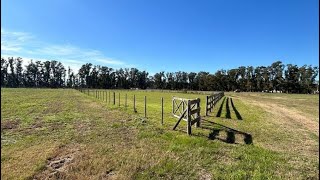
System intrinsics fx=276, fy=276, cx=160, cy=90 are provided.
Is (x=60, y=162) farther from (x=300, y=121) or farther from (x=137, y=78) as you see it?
(x=137, y=78)

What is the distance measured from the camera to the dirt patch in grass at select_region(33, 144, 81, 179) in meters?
6.17

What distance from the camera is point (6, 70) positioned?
5778 inches

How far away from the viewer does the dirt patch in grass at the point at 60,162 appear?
617cm

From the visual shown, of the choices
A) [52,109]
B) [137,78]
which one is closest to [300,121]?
[52,109]

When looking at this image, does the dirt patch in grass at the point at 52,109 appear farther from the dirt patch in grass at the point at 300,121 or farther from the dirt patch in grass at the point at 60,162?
the dirt patch in grass at the point at 300,121

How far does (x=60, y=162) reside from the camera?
711cm

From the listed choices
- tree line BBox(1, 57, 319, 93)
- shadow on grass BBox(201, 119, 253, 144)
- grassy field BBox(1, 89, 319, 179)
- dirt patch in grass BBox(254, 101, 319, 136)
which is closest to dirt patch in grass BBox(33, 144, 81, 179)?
grassy field BBox(1, 89, 319, 179)

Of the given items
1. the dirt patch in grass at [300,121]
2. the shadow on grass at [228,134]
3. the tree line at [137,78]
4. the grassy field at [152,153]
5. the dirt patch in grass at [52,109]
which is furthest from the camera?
the tree line at [137,78]

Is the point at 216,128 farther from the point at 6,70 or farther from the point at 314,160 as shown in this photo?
the point at 6,70

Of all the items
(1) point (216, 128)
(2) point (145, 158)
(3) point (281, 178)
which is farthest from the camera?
(1) point (216, 128)

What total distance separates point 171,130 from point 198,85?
5548 inches

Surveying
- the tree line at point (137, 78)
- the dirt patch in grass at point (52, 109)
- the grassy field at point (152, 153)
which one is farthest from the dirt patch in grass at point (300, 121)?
the tree line at point (137, 78)

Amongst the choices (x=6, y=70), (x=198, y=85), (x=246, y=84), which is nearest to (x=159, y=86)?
(x=198, y=85)

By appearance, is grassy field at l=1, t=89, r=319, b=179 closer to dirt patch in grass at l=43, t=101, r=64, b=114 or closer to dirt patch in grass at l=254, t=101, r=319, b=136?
dirt patch in grass at l=254, t=101, r=319, b=136
